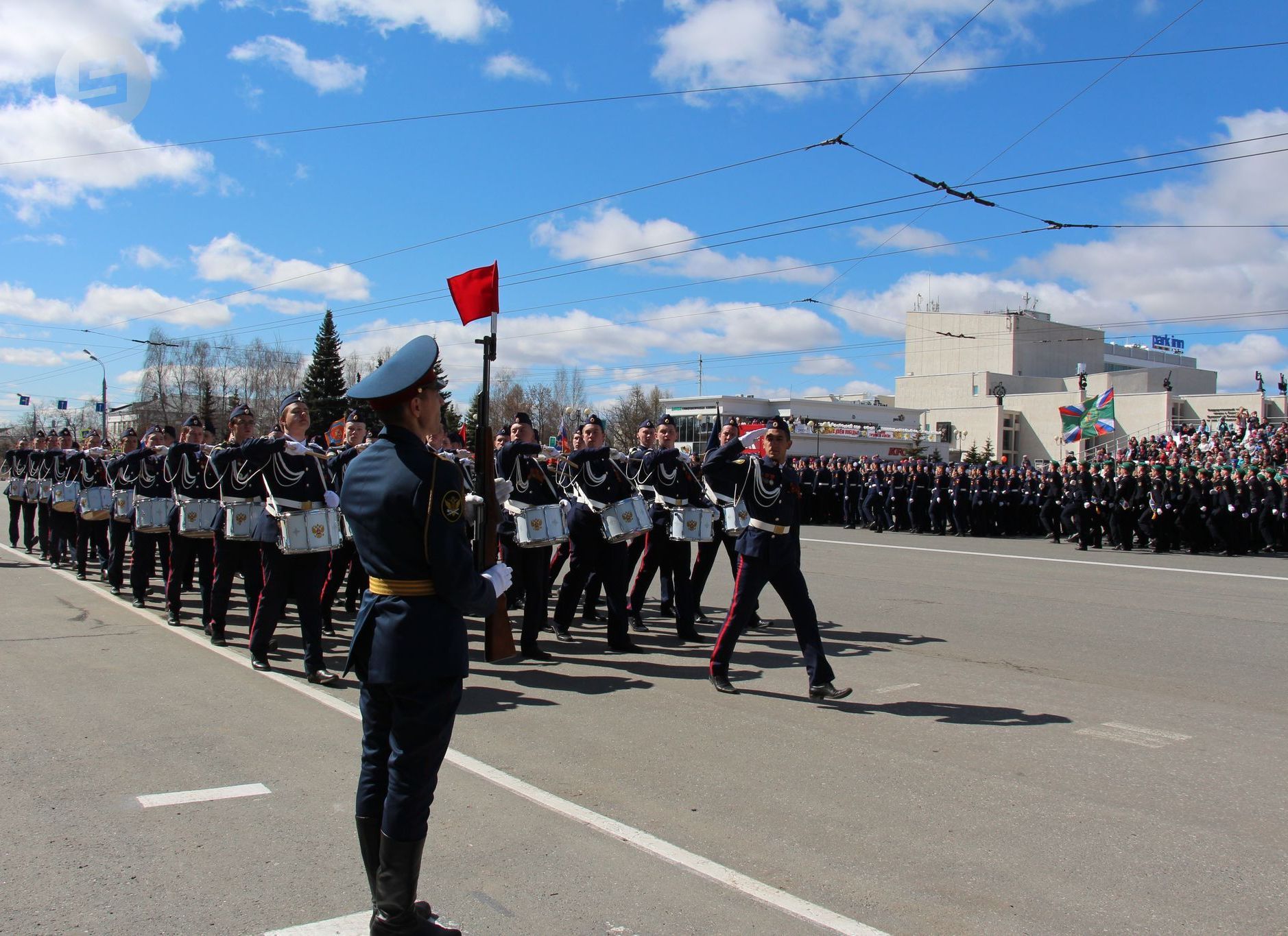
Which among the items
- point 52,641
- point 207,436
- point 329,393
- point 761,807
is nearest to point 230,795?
point 761,807

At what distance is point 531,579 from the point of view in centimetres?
887

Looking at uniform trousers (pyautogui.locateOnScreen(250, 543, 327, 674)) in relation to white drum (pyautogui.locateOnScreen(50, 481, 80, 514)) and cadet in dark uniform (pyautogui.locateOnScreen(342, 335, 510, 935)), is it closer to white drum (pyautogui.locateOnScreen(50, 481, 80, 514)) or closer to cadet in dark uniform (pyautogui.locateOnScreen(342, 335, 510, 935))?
cadet in dark uniform (pyautogui.locateOnScreen(342, 335, 510, 935))

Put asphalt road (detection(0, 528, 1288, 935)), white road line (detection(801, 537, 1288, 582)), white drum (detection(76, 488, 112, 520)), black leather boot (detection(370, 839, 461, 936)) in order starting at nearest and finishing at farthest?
black leather boot (detection(370, 839, 461, 936)), asphalt road (detection(0, 528, 1288, 935)), white drum (detection(76, 488, 112, 520)), white road line (detection(801, 537, 1288, 582))

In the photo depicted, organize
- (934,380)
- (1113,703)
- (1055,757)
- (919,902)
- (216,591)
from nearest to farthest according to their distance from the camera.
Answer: (919,902) < (1055,757) < (1113,703) < (216,591) < (934,380)

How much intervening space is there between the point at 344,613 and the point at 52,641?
9.69 feet

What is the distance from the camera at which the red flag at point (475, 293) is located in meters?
6.52

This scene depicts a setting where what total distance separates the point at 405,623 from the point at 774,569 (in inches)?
164

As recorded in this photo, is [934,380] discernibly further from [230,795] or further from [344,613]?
[230,795]

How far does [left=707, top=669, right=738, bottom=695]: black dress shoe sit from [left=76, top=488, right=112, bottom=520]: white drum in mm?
9825

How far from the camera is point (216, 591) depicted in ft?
29.2

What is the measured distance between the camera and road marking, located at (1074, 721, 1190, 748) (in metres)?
5.95

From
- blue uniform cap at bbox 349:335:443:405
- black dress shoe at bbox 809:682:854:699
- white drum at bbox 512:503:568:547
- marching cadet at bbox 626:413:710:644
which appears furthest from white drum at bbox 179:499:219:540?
blue uniform cap at bbox 349:335:443:405

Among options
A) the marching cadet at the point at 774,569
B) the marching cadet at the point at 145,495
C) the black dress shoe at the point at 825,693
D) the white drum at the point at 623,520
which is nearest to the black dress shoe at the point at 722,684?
the marching cadet at the point at 774,569

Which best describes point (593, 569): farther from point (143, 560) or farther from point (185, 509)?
point (143, 560)
